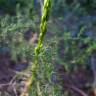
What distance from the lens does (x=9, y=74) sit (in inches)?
106

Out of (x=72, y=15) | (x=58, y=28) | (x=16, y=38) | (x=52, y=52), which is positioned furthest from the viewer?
(x=72, y=15)

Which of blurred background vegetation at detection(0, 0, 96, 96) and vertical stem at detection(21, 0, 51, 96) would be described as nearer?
vertical stem at detection(21, 0, 51, 96)

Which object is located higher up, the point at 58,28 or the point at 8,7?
the point at 8,7

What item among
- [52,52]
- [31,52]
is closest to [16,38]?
[31,52]

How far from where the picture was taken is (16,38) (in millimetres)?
2404

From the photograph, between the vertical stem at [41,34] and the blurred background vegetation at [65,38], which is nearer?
the vertical stem at [41,34]

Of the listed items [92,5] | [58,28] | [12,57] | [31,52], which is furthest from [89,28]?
[31,52]

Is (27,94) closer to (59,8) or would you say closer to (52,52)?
(52,52)

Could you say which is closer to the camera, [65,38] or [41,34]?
[41,34]

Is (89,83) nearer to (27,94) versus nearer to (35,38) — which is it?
(35,38)

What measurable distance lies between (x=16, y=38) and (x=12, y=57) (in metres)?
0.33

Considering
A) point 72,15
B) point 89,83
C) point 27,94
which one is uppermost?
point 72,15

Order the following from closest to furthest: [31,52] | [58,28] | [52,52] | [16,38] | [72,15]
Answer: [52,52]
[31,52]
[16,38]
[58,28]
[72,15]

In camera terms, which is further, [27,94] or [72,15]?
[72,15]
